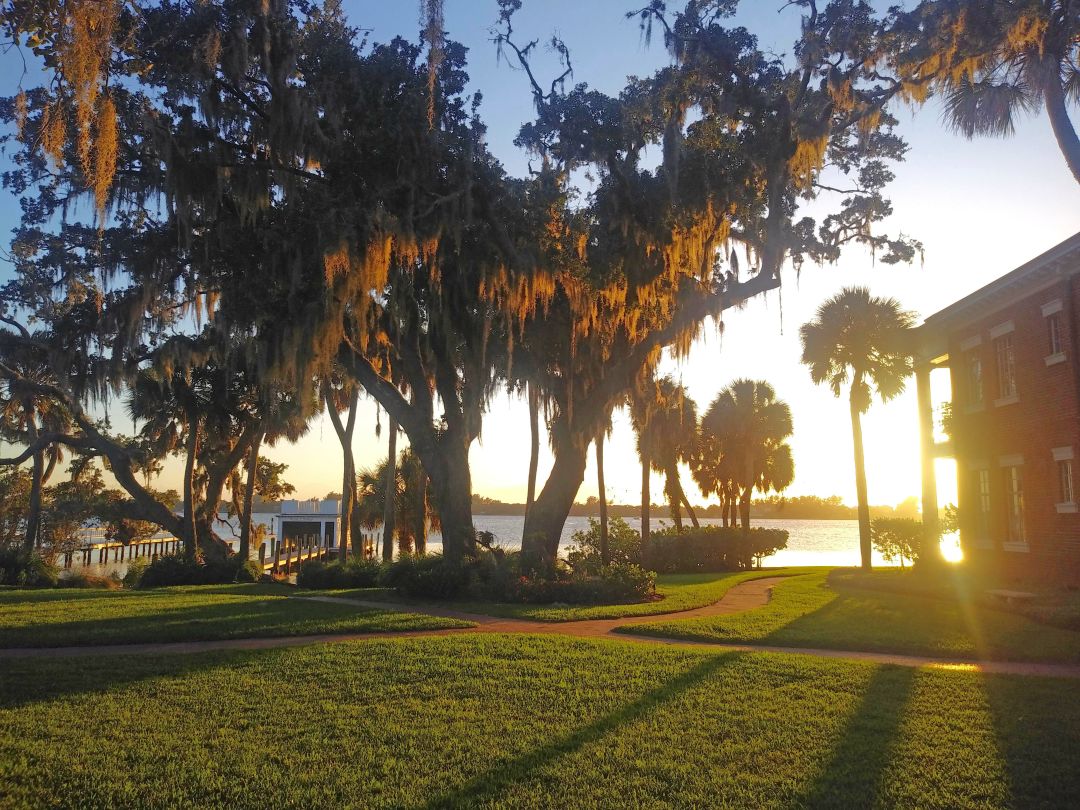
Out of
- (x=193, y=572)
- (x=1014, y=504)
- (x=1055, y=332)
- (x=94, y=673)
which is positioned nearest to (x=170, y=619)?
(x=94, y=673)

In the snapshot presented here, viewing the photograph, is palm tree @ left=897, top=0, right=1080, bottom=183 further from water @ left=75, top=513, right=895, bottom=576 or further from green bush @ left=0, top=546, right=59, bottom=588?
green bush @ left=0, top=546, right=59, bottom=588

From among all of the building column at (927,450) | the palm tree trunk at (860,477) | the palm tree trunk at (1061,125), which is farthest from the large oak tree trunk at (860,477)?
the palm tree trunk at (1061,125)

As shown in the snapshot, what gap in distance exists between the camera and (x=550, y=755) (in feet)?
18.0

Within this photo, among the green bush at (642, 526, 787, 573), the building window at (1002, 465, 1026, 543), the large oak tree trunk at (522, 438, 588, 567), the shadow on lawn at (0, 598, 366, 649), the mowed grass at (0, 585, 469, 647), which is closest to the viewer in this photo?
the shadow on lawn at (0, 598, 366, 649)

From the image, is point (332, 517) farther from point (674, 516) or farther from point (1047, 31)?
point (1047, 31)

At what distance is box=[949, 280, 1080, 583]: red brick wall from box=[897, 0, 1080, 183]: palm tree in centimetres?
407

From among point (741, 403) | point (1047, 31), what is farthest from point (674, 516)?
point (1047, 31)

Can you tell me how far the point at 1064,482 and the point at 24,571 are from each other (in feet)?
84.0

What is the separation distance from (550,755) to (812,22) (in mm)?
14424

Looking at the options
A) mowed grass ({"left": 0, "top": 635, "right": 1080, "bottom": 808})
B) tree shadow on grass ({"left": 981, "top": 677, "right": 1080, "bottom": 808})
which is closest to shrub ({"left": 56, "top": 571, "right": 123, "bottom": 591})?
mowed grass ({"left": 0, "top": 635, "right": 1080, "bottom": 808})

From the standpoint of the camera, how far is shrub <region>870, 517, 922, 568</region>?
1045 inches

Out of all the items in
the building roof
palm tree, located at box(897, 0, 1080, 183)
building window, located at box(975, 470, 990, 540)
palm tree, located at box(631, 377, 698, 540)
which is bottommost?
building window, located at box(975, 470, 990, 540)

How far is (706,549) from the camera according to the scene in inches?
1260

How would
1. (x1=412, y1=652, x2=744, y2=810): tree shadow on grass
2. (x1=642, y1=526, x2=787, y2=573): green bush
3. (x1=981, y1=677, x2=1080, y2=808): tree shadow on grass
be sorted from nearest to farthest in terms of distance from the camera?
(x1=412, y1=652, x2=744, y2=810): tree shadow on grass → (x1=981, y1=677, x2=1080, y2=808): tree shadow on grass → (x1=642, y1=526, x2=787, y2=573): green bush
